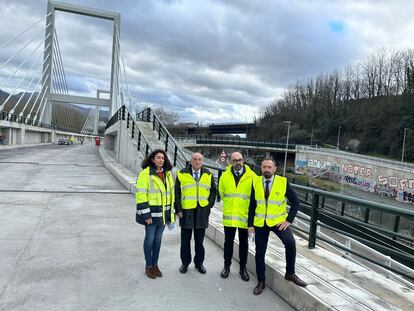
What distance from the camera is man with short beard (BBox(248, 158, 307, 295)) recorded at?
364 centimetres

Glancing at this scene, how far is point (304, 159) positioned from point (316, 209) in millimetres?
69983

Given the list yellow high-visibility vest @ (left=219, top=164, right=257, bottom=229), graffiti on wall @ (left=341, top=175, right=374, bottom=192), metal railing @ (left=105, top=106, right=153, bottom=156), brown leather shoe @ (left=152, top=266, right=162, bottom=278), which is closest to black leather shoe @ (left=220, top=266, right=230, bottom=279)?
yellow high-visibility vest @ (left=219, top=164, right=257, bottom=229)

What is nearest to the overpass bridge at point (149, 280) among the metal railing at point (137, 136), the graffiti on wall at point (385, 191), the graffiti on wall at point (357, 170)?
the metal railing at point (137, 136)

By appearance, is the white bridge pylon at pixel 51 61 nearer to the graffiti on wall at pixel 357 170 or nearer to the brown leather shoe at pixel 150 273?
the graffiti on wall at pixel 357 170

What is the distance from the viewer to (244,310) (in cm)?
341

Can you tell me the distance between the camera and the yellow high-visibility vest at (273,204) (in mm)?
3674

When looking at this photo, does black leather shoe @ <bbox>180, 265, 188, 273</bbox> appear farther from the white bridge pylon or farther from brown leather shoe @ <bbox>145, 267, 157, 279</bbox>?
the white bridge pylon

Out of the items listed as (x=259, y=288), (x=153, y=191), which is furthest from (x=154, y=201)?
(x=259, y=288)

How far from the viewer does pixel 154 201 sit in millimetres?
4023

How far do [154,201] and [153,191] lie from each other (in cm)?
12

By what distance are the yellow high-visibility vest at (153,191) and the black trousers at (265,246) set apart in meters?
1.10

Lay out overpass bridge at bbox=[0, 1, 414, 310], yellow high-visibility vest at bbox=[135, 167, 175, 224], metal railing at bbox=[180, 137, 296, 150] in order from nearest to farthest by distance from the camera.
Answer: overpass bridge at bbox=[0, 1, 414, 310], yellow high-visibility vest at bbox=[135, 167, 175, 224], metal railing at bbox=[180, 137, 296, 150]

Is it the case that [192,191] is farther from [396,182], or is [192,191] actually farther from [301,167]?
[301,167]

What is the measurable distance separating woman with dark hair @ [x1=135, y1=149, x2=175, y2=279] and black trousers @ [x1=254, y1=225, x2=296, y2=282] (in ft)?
Answer: 3.62
